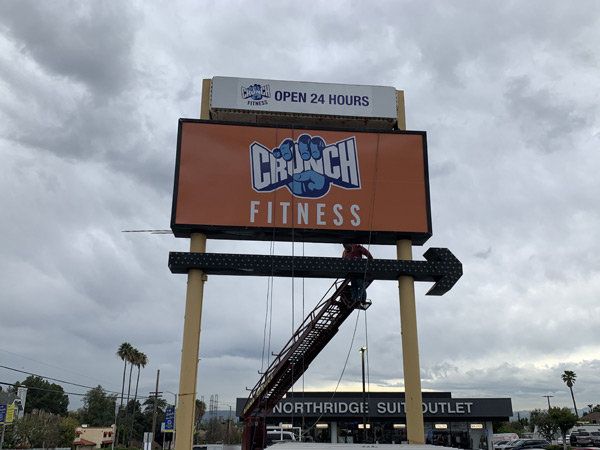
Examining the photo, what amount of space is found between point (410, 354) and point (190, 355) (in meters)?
6.14

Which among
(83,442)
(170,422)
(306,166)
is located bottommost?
(83,442)

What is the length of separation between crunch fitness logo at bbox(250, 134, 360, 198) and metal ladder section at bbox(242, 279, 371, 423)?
380 centimetres

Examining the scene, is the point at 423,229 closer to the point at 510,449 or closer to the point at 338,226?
the point at 338,226

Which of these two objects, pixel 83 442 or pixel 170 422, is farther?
pixel 83 442

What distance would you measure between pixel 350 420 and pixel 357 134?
91.6 feet

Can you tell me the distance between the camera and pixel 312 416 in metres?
36.4

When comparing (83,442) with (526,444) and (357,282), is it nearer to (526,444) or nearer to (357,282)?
(526,444)

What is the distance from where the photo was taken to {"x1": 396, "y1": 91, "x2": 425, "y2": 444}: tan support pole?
13.4 metres

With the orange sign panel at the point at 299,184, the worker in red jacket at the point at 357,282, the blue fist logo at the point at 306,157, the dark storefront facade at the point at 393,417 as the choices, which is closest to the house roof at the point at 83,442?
the dark storefront facade at the point at 393,417

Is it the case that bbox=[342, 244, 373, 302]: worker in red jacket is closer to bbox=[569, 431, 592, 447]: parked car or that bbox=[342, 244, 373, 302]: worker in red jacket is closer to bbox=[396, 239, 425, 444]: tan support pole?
bbox=[396, 239, 425, 444]: tan support pole

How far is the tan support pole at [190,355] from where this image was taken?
12.7m

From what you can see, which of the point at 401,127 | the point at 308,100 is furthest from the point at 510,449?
the point at 308,100

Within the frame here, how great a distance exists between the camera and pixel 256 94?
15961 millimetres

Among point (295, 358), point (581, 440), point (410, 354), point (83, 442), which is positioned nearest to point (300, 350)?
point (295, 358)
